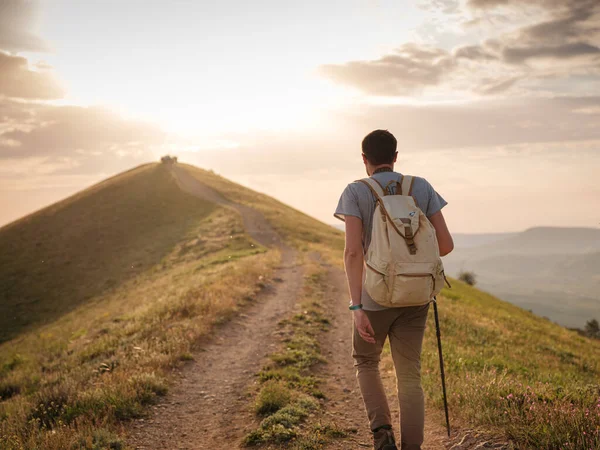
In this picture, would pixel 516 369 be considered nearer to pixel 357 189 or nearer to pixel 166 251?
pixel 357 189

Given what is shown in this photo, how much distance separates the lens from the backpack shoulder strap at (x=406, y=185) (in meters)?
4.27

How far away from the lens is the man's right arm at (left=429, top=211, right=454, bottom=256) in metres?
4.40

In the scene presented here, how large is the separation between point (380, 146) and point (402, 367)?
2.16 metres

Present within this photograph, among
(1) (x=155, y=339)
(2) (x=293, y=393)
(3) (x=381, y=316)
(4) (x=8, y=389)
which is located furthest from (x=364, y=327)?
(4) (x=8, y=389)

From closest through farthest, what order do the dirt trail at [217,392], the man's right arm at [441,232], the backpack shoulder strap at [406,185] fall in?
the backpack shoulder strap at [406,185] < the man's right arm at [441,232] < the dirt trail at [217,392]

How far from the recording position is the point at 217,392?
866 cm

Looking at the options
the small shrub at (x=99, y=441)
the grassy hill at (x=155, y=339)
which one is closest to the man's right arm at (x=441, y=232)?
the grassy hill at (x=155, y=339)

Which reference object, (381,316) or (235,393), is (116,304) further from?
(381,316)

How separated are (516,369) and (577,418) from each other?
6141 millimetres

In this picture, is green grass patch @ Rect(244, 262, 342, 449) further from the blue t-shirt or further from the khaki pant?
the blue t-shirt

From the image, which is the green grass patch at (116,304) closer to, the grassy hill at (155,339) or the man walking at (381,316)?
the grassy hill at (155,339)

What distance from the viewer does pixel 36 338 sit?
26.9m

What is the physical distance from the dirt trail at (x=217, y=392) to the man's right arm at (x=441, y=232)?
413cm

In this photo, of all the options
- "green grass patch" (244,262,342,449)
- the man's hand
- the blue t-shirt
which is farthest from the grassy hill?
the blue t-shirt
